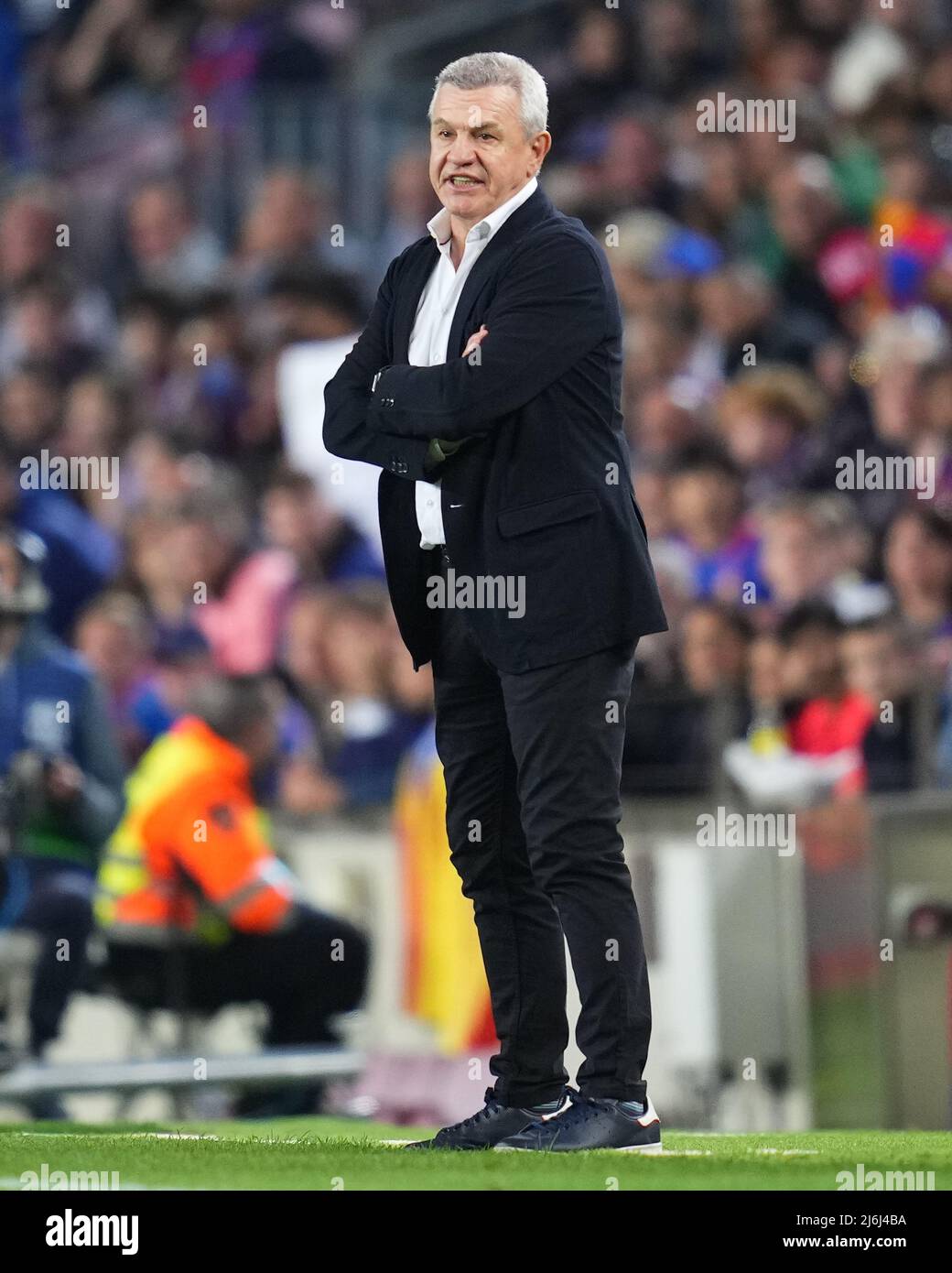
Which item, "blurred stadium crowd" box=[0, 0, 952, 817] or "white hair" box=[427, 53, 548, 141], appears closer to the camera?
"white hair" box=[427, 53, 548, 141]

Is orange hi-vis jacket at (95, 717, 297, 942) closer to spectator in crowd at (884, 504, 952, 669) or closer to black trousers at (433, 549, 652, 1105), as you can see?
spectator in crowd at (884, 504, 952, 669)

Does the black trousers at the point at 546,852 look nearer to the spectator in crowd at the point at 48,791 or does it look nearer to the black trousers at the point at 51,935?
the spectator in crowd at the point at 48,791

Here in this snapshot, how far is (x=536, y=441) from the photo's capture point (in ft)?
13.1

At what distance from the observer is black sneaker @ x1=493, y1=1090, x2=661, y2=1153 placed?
3.93 m

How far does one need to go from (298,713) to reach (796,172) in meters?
3.28

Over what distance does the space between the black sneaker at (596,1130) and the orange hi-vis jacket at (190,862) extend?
3394 mm

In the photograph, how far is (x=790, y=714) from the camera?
25.1ft

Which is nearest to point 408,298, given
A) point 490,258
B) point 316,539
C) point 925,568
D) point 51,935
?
point 490,258

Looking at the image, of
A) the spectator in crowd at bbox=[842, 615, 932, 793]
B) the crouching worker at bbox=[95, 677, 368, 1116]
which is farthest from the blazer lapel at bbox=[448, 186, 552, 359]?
the spectator in crowd at bbox=[842, 615, 932, 793]

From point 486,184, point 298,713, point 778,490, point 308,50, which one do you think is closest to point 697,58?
point 308,50

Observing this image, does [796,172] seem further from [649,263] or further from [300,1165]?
[300,1165]

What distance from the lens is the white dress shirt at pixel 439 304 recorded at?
4117 mm

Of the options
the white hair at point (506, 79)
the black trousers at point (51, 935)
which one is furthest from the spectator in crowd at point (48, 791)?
the white hair at point (506, 79)
